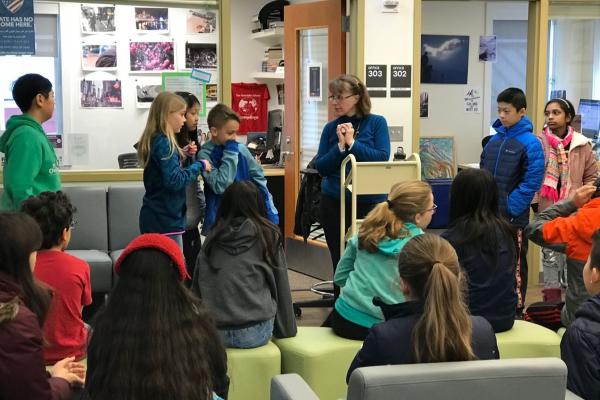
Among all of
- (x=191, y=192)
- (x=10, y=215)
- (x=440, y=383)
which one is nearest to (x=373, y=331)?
(x=440, y=383)

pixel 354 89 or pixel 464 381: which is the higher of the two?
pixel 354 89

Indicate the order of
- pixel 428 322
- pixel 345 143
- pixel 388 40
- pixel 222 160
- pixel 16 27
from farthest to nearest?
1. pixel 388 40
2. pixel 16 27
3. pixel 345 143
4. pixel 222 160
5. pixel 428 322

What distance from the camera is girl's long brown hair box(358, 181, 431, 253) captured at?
3.65m

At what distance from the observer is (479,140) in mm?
8648

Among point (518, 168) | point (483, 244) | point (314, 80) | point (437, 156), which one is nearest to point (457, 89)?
point (437, 156)

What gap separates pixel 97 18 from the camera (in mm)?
5855

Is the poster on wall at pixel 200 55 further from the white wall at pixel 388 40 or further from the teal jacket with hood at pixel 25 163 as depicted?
the teal jacket with hood at pixel 25 163

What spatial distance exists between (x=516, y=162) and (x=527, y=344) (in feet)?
5.44

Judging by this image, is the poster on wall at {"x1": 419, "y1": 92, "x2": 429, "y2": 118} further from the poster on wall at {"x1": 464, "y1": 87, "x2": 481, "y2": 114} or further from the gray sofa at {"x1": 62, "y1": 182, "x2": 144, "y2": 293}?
the gray sofa at {"x1": 62, "y1": 182, "x2": 144, "y2": 293}


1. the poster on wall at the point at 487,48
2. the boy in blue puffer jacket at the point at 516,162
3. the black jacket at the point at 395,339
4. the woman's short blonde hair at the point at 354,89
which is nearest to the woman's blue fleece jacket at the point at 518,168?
the boy in blue puffer jacket at the point at 516,162

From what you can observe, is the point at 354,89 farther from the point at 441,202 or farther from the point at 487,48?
the point at 487,48

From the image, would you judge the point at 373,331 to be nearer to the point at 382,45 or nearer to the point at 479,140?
the point at 382,45

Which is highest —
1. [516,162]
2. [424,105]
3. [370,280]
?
[424,105]

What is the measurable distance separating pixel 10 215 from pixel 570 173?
4354 mm
